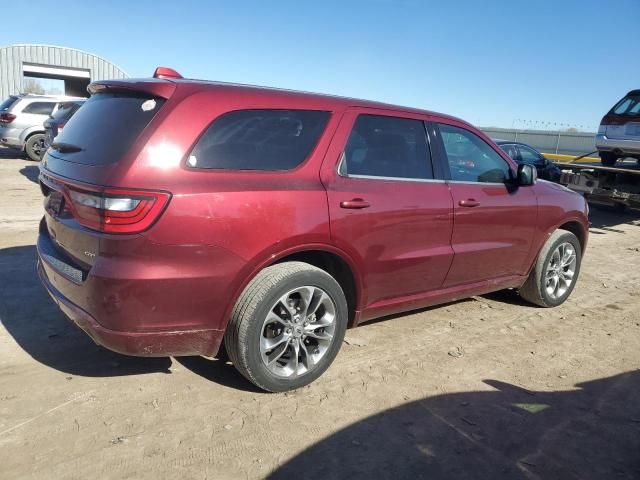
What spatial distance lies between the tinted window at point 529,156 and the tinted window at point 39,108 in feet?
42.5

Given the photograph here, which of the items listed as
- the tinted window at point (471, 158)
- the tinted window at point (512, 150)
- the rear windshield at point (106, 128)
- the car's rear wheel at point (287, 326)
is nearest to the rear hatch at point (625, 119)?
the tinted window at point (512, 150)

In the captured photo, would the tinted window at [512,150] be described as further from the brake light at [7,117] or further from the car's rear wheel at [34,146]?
the brake light at [7,117]

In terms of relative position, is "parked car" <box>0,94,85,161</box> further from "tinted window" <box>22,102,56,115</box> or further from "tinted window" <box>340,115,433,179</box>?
"tinted window" <box>340,115,433,179</box>

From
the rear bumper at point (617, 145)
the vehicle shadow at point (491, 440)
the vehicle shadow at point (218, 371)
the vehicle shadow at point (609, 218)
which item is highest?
the rear bumper at point (617, 145)

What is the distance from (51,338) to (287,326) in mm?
1858

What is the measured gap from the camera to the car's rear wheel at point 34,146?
14977 mm

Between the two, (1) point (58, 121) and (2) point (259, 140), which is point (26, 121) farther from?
(2) point (259, 140)

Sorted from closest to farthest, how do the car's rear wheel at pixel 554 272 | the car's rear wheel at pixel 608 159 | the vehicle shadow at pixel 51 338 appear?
the vehicle shadow at pixel 51 338, the car's rear wheel at pixel 554 272, the car's rear wheel at pixel 608 159

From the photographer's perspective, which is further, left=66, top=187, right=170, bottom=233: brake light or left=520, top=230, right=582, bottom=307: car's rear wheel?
left=520, top=230, right=582, bottom=307: car's rear wheel

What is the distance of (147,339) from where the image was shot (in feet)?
9.36

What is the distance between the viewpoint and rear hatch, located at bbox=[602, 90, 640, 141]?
10586 mm

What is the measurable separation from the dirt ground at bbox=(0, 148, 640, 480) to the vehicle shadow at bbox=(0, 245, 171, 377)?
2 centimetres

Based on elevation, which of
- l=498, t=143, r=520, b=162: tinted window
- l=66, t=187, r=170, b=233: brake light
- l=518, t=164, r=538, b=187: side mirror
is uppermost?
l=498, t=143, r=520, b=162: tinted window

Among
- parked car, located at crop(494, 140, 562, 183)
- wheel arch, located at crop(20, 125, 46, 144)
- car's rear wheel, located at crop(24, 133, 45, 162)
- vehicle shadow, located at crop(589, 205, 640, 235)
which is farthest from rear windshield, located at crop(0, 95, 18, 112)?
vehicle shadow, located at crop(589, 205, 640, 235)
